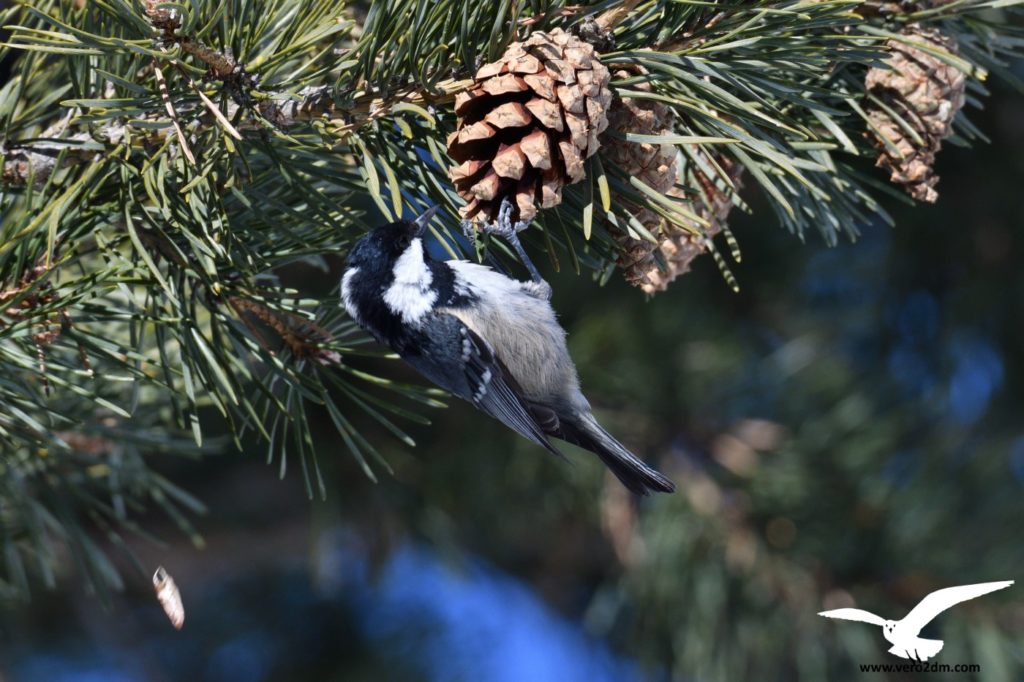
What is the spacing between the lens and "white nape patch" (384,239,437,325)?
145 centimetres

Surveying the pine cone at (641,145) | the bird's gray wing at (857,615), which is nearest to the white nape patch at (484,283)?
the pine cone at (641,145)

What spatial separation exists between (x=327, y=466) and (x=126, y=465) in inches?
27.1

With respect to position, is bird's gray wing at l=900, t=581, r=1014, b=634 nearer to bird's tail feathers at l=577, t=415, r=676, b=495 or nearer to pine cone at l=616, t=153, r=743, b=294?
bird's tail feathers at l=577, t=415, r=676, b=495

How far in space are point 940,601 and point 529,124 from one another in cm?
127

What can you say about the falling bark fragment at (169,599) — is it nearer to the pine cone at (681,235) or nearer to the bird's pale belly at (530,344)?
the pine cone at (681,235)

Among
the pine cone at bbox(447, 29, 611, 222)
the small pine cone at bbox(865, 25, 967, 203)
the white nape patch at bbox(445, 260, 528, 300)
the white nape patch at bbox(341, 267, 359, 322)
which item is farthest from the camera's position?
the white nape patch at bbox(445, 260, 528, 300)

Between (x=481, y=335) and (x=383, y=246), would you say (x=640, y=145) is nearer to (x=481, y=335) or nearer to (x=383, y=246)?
(x=383, y=246)

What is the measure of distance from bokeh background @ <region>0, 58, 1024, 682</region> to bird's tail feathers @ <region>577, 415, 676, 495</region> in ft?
1.02

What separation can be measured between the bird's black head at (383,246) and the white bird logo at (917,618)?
0.92 metres

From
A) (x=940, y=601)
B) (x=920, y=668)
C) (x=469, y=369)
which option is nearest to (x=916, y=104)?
(x=469, y=369)

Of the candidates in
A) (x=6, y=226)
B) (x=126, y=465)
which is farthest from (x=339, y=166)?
(x=126, y=465)

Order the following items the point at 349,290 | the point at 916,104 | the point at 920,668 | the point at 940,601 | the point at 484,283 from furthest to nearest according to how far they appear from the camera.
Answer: the point at 920,668
the point at 940,601
the point at 484,283
the point at 349,290
the point at 916,104

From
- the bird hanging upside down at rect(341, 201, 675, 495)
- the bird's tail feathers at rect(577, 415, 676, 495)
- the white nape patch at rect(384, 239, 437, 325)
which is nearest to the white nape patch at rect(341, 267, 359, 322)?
the bird hanging upside down at rect(341, 201, 675, 495)

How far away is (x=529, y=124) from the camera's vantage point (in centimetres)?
90
